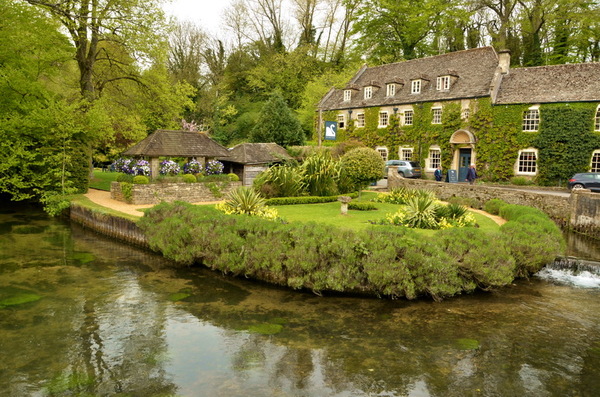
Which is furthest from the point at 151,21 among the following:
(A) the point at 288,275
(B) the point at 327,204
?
(A) the point at 288,275

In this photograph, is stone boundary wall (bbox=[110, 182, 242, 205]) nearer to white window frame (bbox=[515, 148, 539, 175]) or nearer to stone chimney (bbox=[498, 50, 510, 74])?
white window frame (bbox=[515, 148, 539, 175])

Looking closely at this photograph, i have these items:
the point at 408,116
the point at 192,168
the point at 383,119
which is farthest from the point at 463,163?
the point at 192,168

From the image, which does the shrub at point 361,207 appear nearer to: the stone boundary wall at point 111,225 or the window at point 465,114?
the stone boundary wall at point 111,225

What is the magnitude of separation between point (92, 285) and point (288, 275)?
5.29 meters

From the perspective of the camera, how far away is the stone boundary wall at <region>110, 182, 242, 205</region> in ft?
67.4

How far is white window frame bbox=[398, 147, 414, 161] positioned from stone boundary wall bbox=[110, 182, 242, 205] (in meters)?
17.4

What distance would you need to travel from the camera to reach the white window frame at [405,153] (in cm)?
3481

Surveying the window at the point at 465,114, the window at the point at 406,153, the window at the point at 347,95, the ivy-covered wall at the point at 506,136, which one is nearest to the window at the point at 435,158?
the ivy-covered wall at the point at 506,136

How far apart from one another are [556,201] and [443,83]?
16143 mm

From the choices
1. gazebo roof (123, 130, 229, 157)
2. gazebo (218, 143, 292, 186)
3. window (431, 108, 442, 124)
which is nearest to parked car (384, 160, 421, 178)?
window (431, 108, 442, 124)

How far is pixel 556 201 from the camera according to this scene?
63.9 ft

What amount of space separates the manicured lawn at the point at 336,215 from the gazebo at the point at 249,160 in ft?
22.3

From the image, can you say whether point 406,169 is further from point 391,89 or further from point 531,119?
point 391,89

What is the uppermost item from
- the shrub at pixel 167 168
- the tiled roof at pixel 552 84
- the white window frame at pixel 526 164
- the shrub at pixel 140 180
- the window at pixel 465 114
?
the tiled roof at pixel 552 84
